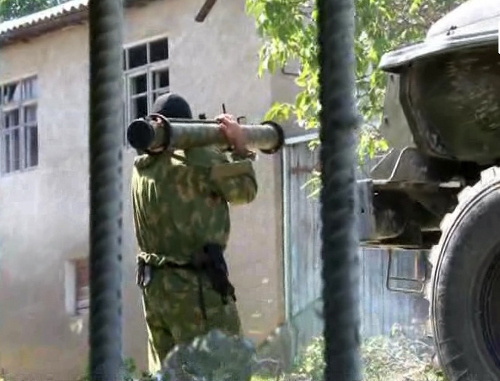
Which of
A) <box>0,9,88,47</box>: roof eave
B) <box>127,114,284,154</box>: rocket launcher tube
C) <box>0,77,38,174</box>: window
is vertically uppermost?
<box>0,9,88,47</box>: roof eave

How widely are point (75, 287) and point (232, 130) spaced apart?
29.7 ft

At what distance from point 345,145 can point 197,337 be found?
10.7ft

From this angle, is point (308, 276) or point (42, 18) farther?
point (42, 18)

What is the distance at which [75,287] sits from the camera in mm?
13305

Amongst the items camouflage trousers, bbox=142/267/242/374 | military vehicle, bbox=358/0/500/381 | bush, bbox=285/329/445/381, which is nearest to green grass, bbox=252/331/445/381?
bush, bbox=285/329/445/381

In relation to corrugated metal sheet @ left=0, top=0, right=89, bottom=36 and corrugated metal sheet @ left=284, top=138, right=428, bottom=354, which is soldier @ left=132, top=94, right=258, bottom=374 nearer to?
corrugated metal sheet @ left=284, top=138, right=428, bottom=354

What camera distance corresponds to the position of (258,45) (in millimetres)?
10938

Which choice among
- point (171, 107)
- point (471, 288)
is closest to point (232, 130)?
point (171, 107)

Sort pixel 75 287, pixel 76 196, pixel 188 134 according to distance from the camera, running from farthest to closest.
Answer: pixel 75 287
pixel 76 196
pixel 188 134

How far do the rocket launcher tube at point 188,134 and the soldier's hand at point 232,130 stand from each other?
0.06ft

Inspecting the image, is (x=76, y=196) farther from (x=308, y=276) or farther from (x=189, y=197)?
(x=189, y=197)

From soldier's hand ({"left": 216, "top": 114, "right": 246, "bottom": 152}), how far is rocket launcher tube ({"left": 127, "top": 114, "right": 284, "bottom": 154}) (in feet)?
0.06

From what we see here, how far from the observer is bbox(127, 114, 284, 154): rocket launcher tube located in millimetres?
4227

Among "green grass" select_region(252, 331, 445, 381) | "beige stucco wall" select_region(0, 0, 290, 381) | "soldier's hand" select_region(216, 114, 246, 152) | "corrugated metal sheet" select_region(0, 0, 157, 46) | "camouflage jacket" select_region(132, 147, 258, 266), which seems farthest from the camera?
"corrugated metal sheet" select_region(0, 0, 157, 46)
